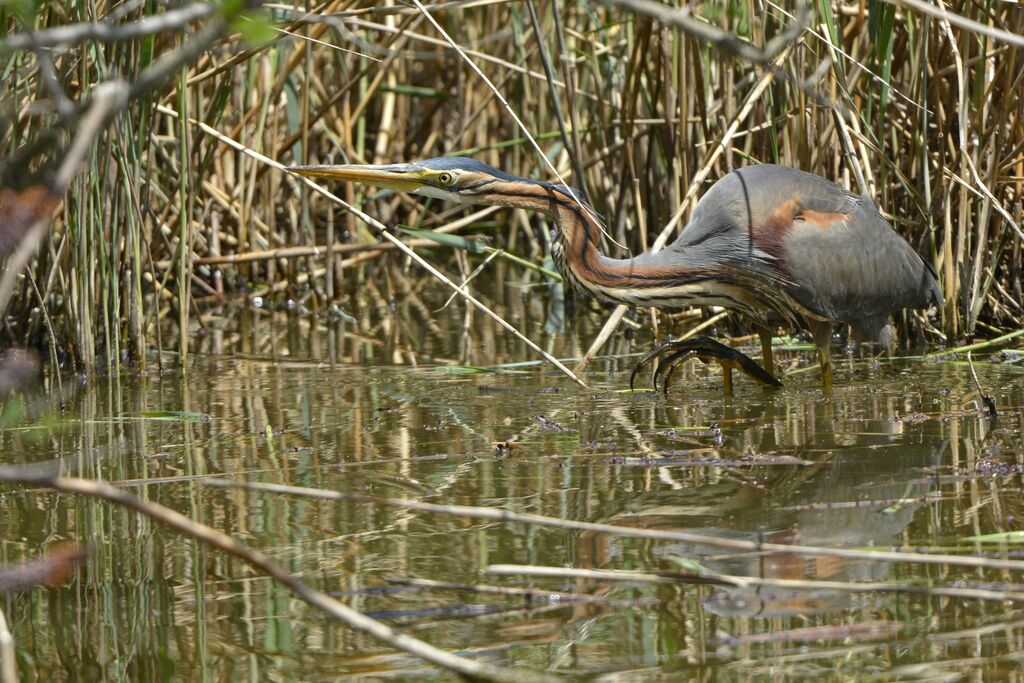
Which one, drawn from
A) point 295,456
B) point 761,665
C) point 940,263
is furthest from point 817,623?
point 940,263

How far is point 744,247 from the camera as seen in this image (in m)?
5.16

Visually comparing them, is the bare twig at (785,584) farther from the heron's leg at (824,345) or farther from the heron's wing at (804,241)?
the heron's wing at (804,241)

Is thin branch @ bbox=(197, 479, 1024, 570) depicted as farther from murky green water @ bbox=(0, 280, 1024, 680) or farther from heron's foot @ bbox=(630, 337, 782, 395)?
heron's foot @ bbox=(630, 337, 782, 395)

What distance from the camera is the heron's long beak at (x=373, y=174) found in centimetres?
489

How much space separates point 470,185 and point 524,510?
199 centimetres

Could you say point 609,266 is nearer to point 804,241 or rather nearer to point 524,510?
point 804,241

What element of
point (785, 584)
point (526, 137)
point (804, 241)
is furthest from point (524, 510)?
point (804, 241)

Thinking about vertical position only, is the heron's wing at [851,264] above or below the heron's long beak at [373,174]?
below

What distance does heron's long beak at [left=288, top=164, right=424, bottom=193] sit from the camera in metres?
4.89

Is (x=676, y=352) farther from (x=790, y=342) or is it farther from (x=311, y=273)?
(x=311, y=273)

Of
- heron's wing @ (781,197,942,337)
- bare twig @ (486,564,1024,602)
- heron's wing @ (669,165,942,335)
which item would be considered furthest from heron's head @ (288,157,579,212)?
bare twig @ (486,564,1024,602)

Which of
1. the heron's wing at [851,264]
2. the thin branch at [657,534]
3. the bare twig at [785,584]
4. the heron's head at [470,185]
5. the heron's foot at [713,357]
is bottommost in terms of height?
the bare twig at [785,584]

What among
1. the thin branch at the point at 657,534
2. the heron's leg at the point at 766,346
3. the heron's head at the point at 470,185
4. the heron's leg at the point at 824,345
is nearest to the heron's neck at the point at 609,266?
the heron's head at the point at 470,185

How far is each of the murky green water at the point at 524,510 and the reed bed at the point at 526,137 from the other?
20.5 inches
